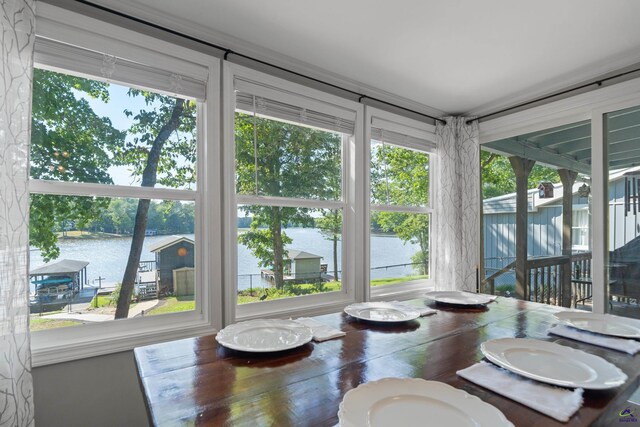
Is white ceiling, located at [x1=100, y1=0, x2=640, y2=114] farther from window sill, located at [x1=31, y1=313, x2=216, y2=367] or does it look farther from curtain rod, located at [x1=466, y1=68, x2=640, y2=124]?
window sill, located at [x1=31, y1=313, x2=216, y2=367]

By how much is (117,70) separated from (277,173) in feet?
3.60

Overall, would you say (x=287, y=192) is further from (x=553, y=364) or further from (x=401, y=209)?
(x=553, y=364)

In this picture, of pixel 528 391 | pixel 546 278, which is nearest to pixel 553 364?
pixel 528 391

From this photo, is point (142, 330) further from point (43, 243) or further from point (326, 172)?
point (326, 172)

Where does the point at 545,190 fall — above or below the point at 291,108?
below

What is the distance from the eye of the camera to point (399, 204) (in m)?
3.09

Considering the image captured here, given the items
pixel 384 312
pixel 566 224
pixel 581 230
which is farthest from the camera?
pixel 566 224

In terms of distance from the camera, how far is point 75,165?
5.58ft

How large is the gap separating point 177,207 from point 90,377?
968 millimetres

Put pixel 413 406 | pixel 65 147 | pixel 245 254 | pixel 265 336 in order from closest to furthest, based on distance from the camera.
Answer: pixel 413 406
pixel 265 336
pixel 65 147
pixel 245 254

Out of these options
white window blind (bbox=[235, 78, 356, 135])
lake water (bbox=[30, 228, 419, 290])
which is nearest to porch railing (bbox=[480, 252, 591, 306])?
lake water (bbox=[30, 228, 419, 290])

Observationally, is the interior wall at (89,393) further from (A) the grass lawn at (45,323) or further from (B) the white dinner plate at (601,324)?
(B) the white dinner plate at (601,324)

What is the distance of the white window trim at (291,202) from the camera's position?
80.2 inches

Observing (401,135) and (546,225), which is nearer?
(546,225)
